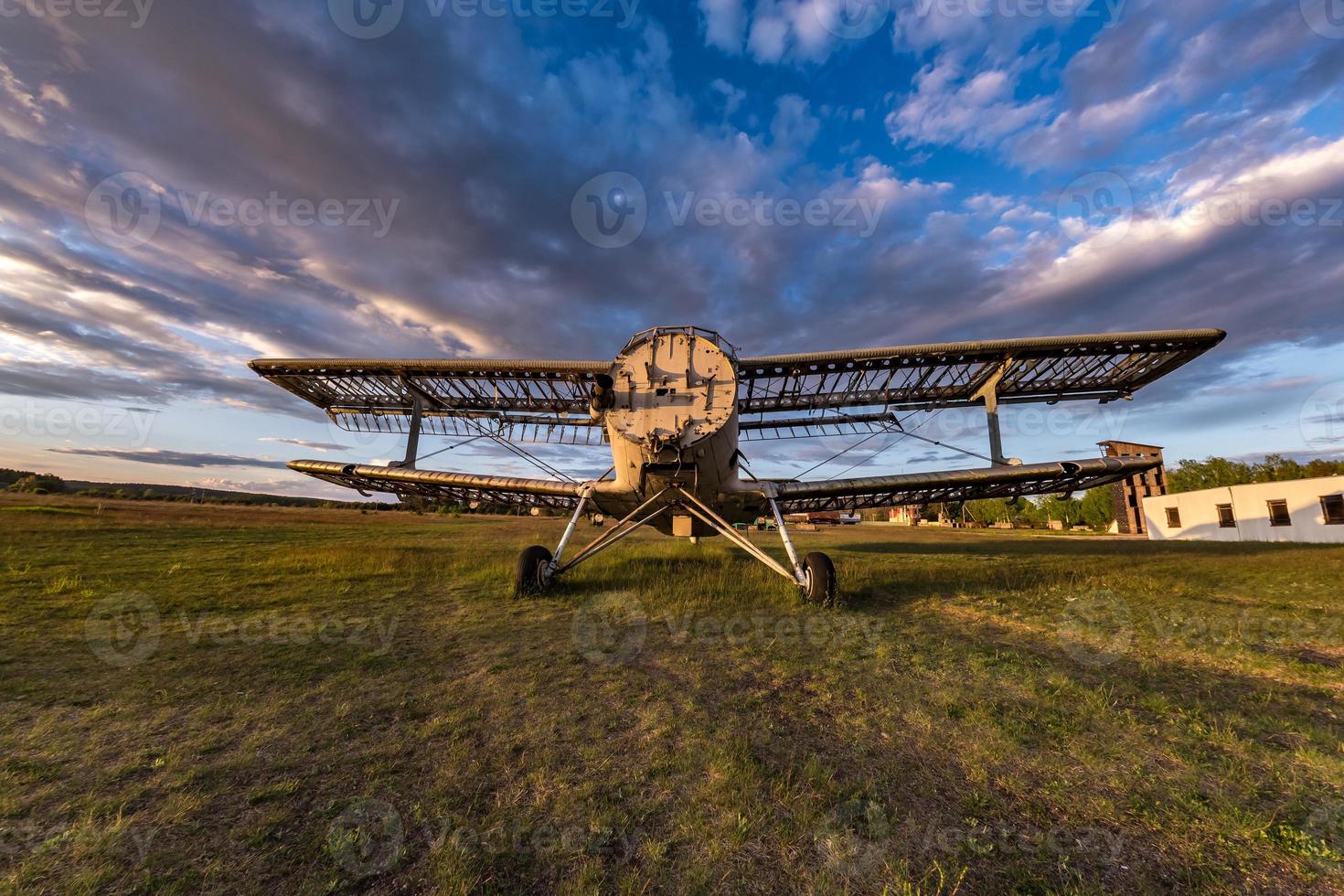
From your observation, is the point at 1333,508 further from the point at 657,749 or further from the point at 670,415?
the point at 657,749

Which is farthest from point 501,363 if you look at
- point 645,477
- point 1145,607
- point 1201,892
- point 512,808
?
point 1145,607

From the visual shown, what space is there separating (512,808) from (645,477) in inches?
239

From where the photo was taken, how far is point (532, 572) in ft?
24.0

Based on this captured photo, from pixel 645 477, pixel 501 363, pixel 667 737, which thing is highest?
pixel 501 363

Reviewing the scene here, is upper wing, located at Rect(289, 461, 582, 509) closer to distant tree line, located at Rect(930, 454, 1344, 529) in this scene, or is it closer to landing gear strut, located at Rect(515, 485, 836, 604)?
landing gear strut, located at Rect(515, 485, 836, 604)

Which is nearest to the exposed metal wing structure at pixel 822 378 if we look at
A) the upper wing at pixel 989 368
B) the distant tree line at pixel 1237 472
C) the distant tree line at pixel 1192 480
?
the upper wing at pixel 989 368

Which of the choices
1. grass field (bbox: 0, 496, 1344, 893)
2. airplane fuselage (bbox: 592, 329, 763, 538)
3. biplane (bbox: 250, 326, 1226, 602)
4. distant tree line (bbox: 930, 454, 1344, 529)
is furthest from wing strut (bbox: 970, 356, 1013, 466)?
distant tree line (bbox: 930, 454, 1344, 529)

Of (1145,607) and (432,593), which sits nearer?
(1145,607)

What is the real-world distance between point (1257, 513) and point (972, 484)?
3639 cm

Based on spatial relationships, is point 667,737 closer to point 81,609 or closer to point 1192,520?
point 81,609

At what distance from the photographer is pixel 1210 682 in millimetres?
3996

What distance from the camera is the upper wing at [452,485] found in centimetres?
939

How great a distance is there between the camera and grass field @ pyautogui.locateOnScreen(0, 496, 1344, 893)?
192 cm

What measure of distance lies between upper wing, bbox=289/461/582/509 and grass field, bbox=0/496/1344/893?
341 cm
